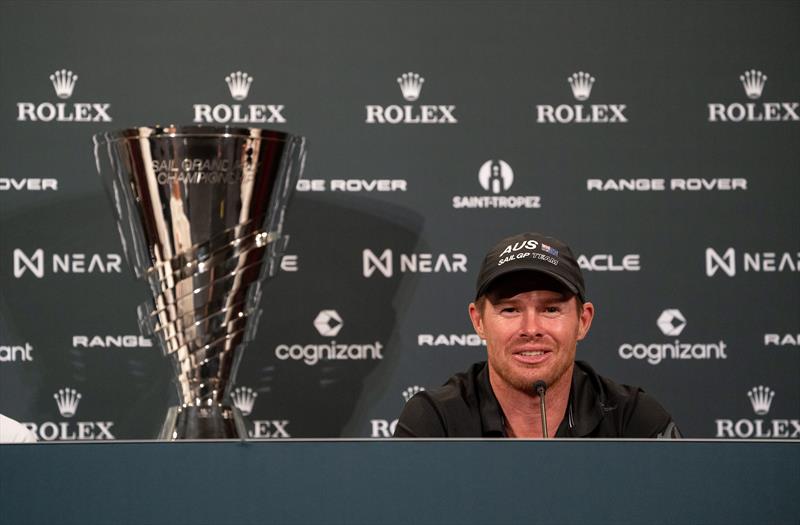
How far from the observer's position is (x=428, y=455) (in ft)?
2.59

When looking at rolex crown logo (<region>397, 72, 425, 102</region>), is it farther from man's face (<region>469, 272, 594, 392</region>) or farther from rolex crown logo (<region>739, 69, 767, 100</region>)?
man's face (<region>469, 272, 594, 392</region>)

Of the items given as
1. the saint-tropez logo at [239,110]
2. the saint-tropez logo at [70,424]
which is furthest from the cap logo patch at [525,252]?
the saint-tropez logo at [70,424]

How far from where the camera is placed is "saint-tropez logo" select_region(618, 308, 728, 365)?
2.45 meters

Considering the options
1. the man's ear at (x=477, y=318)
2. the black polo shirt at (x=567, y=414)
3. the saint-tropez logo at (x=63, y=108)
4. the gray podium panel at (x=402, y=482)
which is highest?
the saint-tropez logo at (x=63, y=108)

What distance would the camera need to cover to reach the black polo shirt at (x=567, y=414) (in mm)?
1624

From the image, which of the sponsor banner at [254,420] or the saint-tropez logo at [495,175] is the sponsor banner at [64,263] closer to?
the sponsor banner at [254,420]

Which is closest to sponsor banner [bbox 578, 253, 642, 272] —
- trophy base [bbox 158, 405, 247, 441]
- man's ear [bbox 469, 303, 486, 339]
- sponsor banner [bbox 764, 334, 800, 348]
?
sponsor banner [bbox 764, 334, 800, 348]

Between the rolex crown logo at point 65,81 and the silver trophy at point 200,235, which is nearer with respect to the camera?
the silver trophy at point 200,235

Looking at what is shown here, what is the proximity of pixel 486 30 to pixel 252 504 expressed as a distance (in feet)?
6.28

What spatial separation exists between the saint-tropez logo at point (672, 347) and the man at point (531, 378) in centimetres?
77

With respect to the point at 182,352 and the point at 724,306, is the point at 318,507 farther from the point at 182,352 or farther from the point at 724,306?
the point at 724,306

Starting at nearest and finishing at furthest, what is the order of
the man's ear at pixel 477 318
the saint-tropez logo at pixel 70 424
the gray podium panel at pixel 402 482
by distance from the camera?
the gray podium panel at pixel 402 482 → the man's ear at pixel 477 318 → the saint-tropez logo at pixel 70 424

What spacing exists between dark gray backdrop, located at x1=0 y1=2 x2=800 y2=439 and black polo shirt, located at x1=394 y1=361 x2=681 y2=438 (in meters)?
0.75

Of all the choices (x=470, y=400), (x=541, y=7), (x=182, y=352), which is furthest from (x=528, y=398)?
(x=541, y=7)
